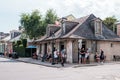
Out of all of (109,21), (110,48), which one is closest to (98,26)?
(110,48)

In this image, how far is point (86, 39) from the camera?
98.7 ft

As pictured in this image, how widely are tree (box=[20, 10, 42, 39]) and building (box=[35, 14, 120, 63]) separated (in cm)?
1174

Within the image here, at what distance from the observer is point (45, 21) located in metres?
48.6

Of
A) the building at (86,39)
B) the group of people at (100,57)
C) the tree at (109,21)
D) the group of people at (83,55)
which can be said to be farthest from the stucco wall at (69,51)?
the tree at (109,21)

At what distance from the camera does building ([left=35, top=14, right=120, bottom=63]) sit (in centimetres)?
2973

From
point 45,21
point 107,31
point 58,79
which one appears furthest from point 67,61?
point 45,21

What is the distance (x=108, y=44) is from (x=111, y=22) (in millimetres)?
23644

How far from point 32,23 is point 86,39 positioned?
61.3 ft

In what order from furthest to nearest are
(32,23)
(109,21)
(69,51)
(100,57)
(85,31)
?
→ (109,21)
(32,23)
(85,31)
(69,51)
(100,57)

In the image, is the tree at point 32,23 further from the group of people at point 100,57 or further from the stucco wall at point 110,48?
the group of people at point 100,57

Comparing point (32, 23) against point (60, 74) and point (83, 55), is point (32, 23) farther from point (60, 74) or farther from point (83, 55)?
point (60, 74)

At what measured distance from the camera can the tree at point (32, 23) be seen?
153 feet

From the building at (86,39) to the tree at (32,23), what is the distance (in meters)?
11.7

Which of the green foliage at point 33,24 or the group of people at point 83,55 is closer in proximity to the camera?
the group of people at point 83,55
